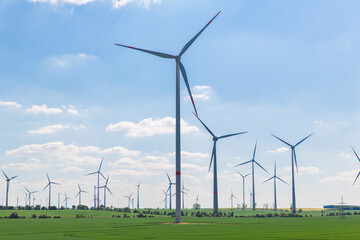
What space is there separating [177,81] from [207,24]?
46.3ft

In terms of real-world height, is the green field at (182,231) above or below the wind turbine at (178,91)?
below

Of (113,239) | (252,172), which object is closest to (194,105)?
(113,239)

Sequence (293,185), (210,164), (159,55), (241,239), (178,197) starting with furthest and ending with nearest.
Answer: (293,185)
(210,164)
(159,55)
(178,197)
(241,239)

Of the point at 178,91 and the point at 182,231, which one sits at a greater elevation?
the point at 178,91

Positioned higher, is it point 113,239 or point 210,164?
point 210,164

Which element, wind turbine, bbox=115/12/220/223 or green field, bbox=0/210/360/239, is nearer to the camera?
green field, bbox=0/210/360/239

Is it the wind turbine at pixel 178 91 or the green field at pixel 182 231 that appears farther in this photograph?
the wind turbine at pixel 178 91

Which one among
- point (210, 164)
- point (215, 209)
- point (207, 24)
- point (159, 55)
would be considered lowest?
point (215, 209)

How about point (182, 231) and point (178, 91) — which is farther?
point (178, 91)

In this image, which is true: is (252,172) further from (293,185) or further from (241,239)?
(241,239)

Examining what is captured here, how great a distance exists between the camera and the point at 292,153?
525 ft

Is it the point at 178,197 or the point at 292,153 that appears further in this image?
the point at 292,153

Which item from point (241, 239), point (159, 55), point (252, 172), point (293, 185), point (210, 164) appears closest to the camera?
point (241, 239)

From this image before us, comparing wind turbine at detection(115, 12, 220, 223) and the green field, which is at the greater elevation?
wind turbine at detection(115, 12, 220, 223)
